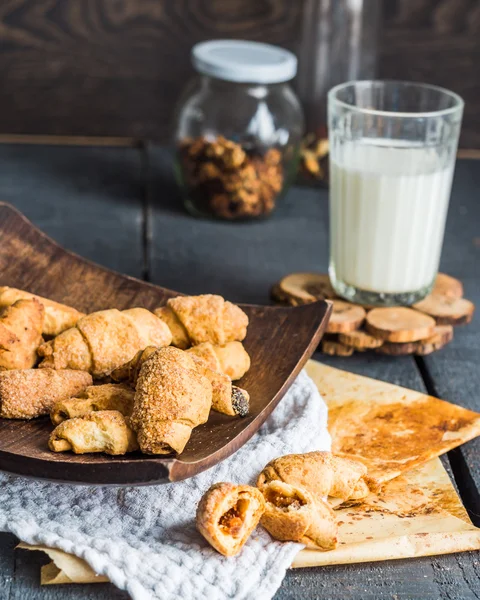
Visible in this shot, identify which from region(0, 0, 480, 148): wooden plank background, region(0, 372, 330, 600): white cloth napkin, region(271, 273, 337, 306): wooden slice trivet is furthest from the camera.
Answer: region(0, 0, 480, 148): wooden plank background

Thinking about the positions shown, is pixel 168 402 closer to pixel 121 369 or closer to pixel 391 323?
pixel 121 369

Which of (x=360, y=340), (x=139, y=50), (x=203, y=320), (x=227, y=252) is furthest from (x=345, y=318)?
(x=139, y=50)

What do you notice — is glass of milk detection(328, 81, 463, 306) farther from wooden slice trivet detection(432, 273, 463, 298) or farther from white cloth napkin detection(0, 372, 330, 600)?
white cloth napkin detection(0, 372, 330, 600)

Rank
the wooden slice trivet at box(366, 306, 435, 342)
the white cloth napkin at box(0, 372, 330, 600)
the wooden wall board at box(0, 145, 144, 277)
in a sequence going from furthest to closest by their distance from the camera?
the wooden wall board at box(0, 145, 144, 277), the wooden slice trivet at box(366, 306, 435, 342), the white cloth napkin at box(0, 372, 330, 600)

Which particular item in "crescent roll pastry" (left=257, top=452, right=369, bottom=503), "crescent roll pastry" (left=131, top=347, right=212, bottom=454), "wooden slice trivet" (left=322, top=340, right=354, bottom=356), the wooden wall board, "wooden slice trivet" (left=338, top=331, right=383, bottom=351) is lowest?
the wooden wall board

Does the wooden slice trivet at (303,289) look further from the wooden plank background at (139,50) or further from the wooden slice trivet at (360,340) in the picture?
the wooden plank background at (139,50)

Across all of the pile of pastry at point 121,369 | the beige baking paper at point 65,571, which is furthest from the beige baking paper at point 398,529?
the pile of pastry at point 121,369

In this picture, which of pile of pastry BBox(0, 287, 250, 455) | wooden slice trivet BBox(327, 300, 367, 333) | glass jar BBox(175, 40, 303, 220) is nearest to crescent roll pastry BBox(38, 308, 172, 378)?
pile of pastry BBox(0, 287, 250, 455)
